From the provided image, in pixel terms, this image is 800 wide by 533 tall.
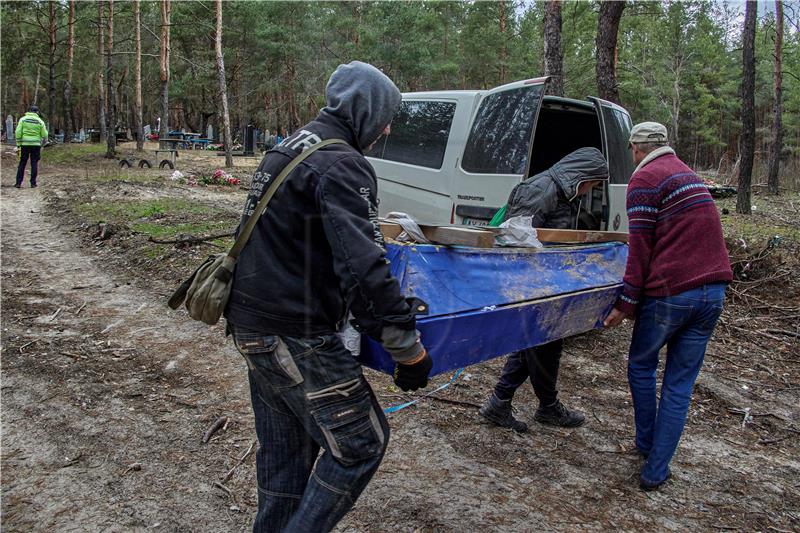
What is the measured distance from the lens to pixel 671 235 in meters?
3.17

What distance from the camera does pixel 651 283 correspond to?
3225 millimetres

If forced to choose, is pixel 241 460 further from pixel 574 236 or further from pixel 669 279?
pixel 669 279

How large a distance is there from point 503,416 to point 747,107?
1372 centimetres

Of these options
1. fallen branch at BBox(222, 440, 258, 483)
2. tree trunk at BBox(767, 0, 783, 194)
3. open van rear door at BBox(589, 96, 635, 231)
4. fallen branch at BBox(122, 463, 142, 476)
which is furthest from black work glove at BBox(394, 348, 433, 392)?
tree trunk at BBox(767, 0, 783, 194)

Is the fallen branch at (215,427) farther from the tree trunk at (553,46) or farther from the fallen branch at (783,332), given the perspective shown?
the tree trunk at (553,46)

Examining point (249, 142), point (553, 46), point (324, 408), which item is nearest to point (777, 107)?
point (553, 46)

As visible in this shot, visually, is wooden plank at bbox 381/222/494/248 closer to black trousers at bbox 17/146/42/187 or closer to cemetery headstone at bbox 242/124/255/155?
black trousers at bbox 17/146/42/187

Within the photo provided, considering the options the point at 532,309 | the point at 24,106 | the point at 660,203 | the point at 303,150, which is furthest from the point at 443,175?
the point at 24,106

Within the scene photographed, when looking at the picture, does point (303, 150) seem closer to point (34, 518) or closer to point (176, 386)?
point (34, 518)

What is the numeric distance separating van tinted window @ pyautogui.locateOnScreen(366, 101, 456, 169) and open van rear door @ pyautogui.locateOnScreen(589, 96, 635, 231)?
1.47 metres

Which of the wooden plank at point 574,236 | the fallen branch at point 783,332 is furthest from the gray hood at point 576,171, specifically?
the fallen branch at point 783,332

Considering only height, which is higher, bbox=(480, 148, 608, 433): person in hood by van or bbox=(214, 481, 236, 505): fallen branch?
bbox=(480, 148, 608, 433): person in hood by van

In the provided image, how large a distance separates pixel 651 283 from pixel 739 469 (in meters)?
1.31

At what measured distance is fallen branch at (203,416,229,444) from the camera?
357cm
